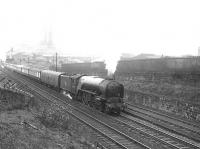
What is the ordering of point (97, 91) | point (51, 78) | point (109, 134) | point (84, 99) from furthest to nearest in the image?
point (51, 78) < point (84, 99) < point (97, 91) < point (109, 134)

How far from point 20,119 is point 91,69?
39719mm

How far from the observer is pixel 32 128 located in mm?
13219

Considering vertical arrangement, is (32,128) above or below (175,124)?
above

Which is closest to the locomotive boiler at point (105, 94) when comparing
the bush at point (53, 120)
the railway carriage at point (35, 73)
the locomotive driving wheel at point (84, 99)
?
the locomotive driving wheel at point (84, 99)

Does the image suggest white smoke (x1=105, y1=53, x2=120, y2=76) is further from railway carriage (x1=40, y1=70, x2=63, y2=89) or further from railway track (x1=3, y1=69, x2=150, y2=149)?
railway track (x1=3, y1=69, x2=150, y2=149)

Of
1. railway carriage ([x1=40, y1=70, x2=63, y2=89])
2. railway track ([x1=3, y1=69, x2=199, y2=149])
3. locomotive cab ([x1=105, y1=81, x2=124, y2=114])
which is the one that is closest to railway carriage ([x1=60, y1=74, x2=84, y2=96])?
railway carriage ([x1=40, y1=70, x2=63, y2=89])

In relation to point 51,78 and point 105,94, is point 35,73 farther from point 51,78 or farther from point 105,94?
point 105,94

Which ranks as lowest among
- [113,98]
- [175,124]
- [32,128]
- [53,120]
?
[175,124]

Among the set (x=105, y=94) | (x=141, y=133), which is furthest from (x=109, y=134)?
(x=105, y=94)

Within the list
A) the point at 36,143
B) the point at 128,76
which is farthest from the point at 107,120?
the point at 128,76

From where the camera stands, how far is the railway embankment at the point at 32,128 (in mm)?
10859

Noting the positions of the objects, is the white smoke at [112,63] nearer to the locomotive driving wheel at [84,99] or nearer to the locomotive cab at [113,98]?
the locomotive driving wheel at [84,99]

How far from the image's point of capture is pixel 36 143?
1086 centimetres

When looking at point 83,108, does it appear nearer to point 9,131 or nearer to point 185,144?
point 185,144
